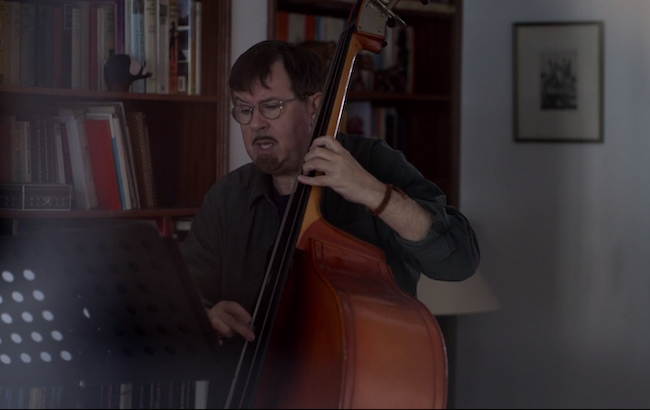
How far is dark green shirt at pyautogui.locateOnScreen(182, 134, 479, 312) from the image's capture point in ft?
3.74

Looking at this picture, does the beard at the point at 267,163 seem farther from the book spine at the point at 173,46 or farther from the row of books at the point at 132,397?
the book spine at the point at 173,46

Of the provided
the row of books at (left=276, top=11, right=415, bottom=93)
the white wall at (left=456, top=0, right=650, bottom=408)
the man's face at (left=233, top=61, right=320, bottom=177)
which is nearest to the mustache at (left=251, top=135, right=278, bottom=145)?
the man's face at (left=233, top=61, right=320, bottom=177)

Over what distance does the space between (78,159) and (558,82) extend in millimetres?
1248

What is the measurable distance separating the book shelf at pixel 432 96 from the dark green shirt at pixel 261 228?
31.8 inches

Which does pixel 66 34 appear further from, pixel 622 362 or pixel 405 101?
pixel 622 362

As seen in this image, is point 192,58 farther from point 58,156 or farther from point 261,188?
point 261,188

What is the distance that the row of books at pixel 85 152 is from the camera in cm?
157

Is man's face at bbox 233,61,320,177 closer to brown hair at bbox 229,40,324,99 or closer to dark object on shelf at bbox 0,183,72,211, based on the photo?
brown hair at bbox 229,40,324,99

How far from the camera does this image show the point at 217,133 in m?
1.79

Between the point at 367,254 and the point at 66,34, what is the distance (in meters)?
1.01

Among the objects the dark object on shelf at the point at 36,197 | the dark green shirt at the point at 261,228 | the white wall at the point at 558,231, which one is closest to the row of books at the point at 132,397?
the dark green shirt at the point at 261,228

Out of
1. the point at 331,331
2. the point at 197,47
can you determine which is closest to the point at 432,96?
the point at 197,47

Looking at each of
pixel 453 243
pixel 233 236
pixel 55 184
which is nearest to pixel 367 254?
pixel 453 243

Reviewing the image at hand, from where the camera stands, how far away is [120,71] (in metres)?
1.64
